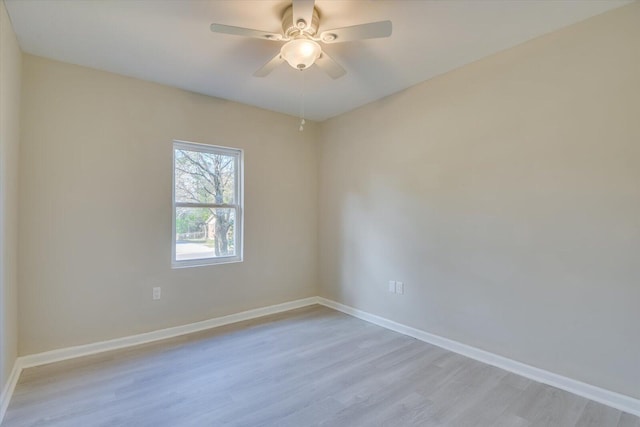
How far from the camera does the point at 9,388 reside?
206cm

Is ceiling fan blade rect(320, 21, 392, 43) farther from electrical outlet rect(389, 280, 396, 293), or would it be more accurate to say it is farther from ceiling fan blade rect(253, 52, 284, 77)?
electrical outlet rect(389, 280, 396, 293)

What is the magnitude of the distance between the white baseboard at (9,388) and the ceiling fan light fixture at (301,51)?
108 inches

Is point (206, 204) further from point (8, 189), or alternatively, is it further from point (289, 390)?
point (289, 390)

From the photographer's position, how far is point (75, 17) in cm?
204

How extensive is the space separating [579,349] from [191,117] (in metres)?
3.82

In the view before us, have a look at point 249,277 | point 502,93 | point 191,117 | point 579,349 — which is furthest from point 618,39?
point 249,277

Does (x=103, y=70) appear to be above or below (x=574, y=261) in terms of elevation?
above

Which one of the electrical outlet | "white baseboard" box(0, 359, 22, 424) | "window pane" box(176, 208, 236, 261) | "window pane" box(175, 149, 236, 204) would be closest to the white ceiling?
"window pane" box(175, 149, 236, 204)

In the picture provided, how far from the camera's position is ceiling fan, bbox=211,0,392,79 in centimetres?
177

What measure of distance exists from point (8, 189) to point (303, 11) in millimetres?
2262

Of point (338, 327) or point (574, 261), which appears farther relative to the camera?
point (338, 327)

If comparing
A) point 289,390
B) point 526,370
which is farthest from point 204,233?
point 526,370

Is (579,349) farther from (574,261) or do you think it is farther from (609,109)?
(609,109)

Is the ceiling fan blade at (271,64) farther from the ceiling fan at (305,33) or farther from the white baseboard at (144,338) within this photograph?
the white baseboard at (144,338)
